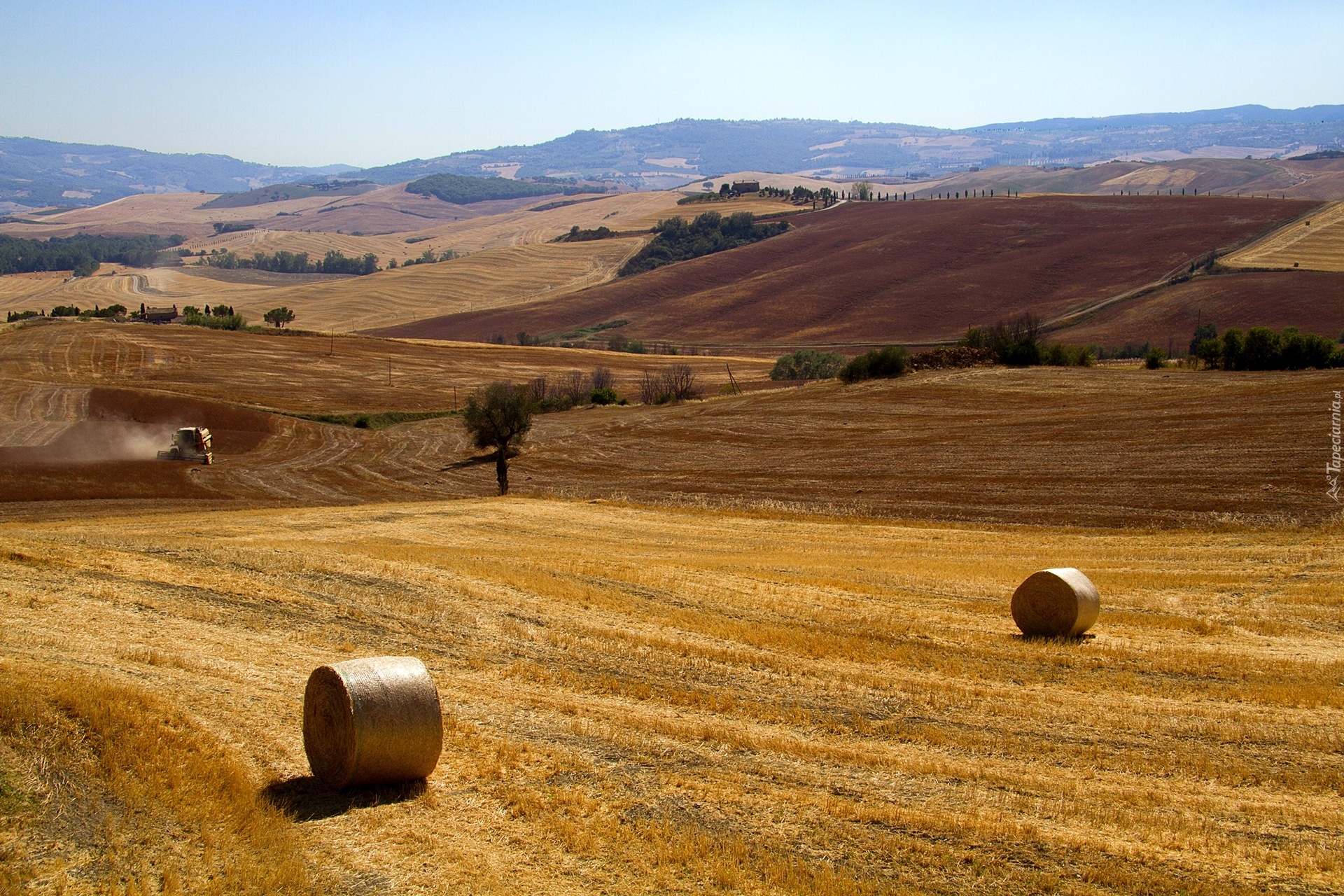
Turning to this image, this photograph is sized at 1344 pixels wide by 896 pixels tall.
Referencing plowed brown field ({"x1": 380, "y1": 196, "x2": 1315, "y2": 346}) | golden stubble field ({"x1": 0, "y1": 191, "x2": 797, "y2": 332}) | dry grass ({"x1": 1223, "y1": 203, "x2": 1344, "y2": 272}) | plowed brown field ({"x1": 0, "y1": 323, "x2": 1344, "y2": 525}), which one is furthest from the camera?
golden stubble field ({"x1": 0, "y1": 191, "x2": 797, "y2": 332})

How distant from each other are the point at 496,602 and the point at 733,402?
45.5 m

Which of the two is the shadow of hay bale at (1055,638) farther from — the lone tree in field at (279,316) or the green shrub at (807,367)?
the lone tree in field at (279,316)

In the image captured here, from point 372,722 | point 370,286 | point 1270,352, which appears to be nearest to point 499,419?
point 372,722

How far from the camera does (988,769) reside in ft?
34.9

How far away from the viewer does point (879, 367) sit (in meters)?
61.3

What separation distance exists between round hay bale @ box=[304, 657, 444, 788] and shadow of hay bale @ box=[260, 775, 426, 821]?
0.09 m

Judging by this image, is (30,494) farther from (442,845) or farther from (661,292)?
(661,292)

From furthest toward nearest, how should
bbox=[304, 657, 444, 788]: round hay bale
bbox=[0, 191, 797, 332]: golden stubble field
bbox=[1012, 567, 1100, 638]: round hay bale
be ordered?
bbox=[0, 191, 797, 332]: golden stubble field, bbox=[1012, 567, 1100, 638]: round hay bale, bbox=[304, 657, 444, 788]: round hay bale

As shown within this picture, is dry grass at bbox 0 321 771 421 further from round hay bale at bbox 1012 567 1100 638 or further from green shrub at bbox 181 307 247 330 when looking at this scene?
round hay bale at bbox 1012 567 1100 638

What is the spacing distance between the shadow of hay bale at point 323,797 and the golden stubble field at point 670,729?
38mm

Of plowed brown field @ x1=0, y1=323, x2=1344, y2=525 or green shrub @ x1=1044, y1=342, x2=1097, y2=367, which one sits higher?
green shrub @ x1=1044, y1=342, x2=1097, y2=367

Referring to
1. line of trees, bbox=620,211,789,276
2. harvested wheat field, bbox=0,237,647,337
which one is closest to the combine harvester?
harvested wheat field, bbox=0,237,647,337

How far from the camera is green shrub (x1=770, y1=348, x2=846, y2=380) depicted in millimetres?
77688

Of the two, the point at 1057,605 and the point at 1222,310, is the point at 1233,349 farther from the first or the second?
the point at 1057,605
